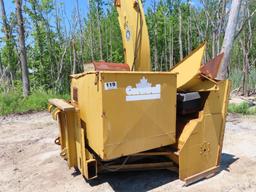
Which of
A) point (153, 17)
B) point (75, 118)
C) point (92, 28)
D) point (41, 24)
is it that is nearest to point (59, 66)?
point (41, 24)

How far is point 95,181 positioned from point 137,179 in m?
0.45

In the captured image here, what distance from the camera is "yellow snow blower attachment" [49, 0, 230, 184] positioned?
237 cm

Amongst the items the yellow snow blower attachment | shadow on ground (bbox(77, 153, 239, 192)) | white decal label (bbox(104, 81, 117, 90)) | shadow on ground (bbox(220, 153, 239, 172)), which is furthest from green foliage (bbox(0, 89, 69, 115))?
white decal label (bbox(104, 81, 117, 90))

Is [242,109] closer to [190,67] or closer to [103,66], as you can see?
[190,67]

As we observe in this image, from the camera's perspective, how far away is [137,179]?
2.99m

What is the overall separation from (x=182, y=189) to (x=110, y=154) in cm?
89

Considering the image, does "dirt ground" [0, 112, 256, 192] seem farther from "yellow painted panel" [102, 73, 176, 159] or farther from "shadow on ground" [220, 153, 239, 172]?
"yellow painted panel" [102, 73, 176, 159]

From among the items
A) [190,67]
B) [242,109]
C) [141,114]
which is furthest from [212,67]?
[242,109]

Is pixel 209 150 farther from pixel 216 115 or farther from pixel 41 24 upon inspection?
pixel 41 24

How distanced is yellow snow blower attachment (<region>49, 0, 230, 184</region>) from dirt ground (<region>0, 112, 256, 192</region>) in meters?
0.15

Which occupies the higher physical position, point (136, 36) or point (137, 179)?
point (136, 36)


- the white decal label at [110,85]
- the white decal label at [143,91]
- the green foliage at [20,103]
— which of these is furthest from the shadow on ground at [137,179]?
the green foliage at [20,103]

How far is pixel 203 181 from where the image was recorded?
291 centimetres

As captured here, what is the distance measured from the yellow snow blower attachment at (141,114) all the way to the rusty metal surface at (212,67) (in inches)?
0.4
